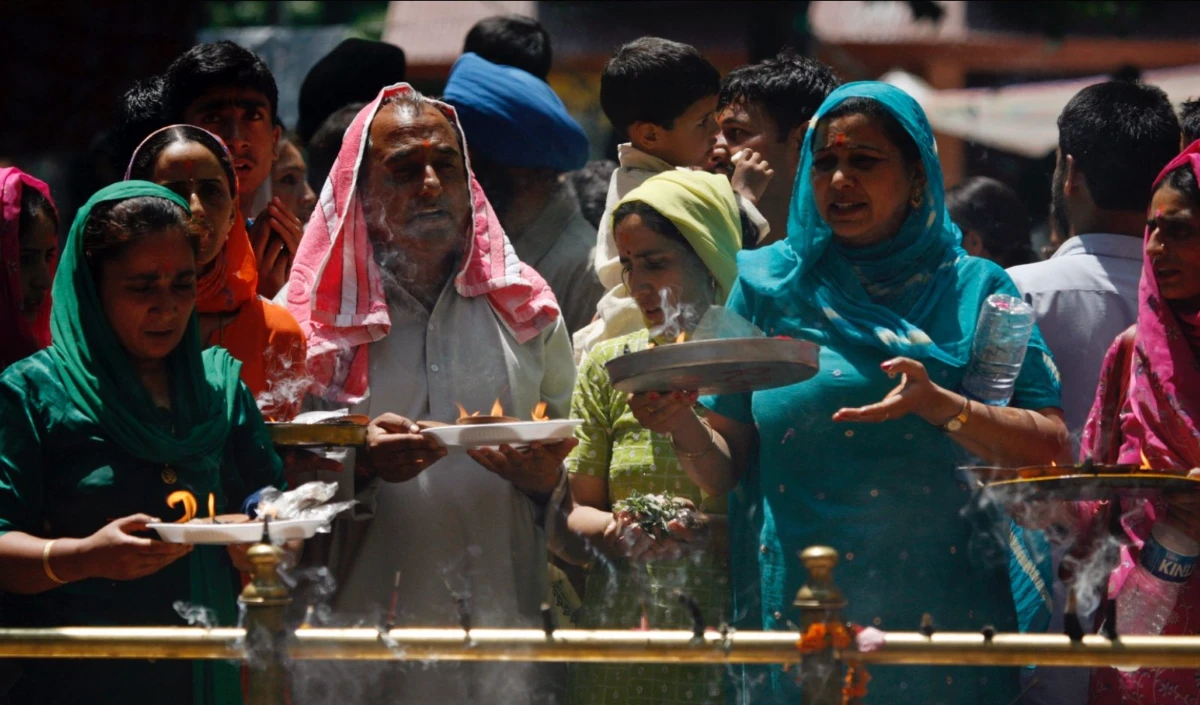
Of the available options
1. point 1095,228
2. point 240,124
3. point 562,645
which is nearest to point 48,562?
point 562,645

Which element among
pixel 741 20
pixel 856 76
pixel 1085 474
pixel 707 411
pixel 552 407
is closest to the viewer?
pixel 1085 474

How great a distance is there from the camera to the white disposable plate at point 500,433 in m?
3.61

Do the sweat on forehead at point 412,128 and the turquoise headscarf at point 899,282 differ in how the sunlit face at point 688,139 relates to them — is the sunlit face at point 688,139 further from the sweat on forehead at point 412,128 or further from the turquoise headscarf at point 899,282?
the turquoise headscarf at point 899,282

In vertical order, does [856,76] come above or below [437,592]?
above

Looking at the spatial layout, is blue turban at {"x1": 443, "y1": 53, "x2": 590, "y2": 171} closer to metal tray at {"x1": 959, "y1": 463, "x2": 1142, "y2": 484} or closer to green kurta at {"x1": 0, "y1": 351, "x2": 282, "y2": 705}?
green kurta at {"x1": 0, "y1": 351, "x2": 282, "y2": 705}

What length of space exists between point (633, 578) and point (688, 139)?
6.01 feet

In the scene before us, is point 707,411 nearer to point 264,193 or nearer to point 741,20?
point 264,193

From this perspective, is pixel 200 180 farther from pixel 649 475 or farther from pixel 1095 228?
pixel 1095 228

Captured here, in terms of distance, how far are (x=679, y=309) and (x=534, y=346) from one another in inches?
20.9

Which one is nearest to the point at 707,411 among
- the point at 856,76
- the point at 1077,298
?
the point at 1077,298

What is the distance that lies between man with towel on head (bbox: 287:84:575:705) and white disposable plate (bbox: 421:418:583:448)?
0.90 feet

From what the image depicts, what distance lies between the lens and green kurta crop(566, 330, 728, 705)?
12.9 feet

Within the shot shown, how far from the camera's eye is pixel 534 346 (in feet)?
14.4

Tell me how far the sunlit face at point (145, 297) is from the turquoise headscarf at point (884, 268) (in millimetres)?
1415
